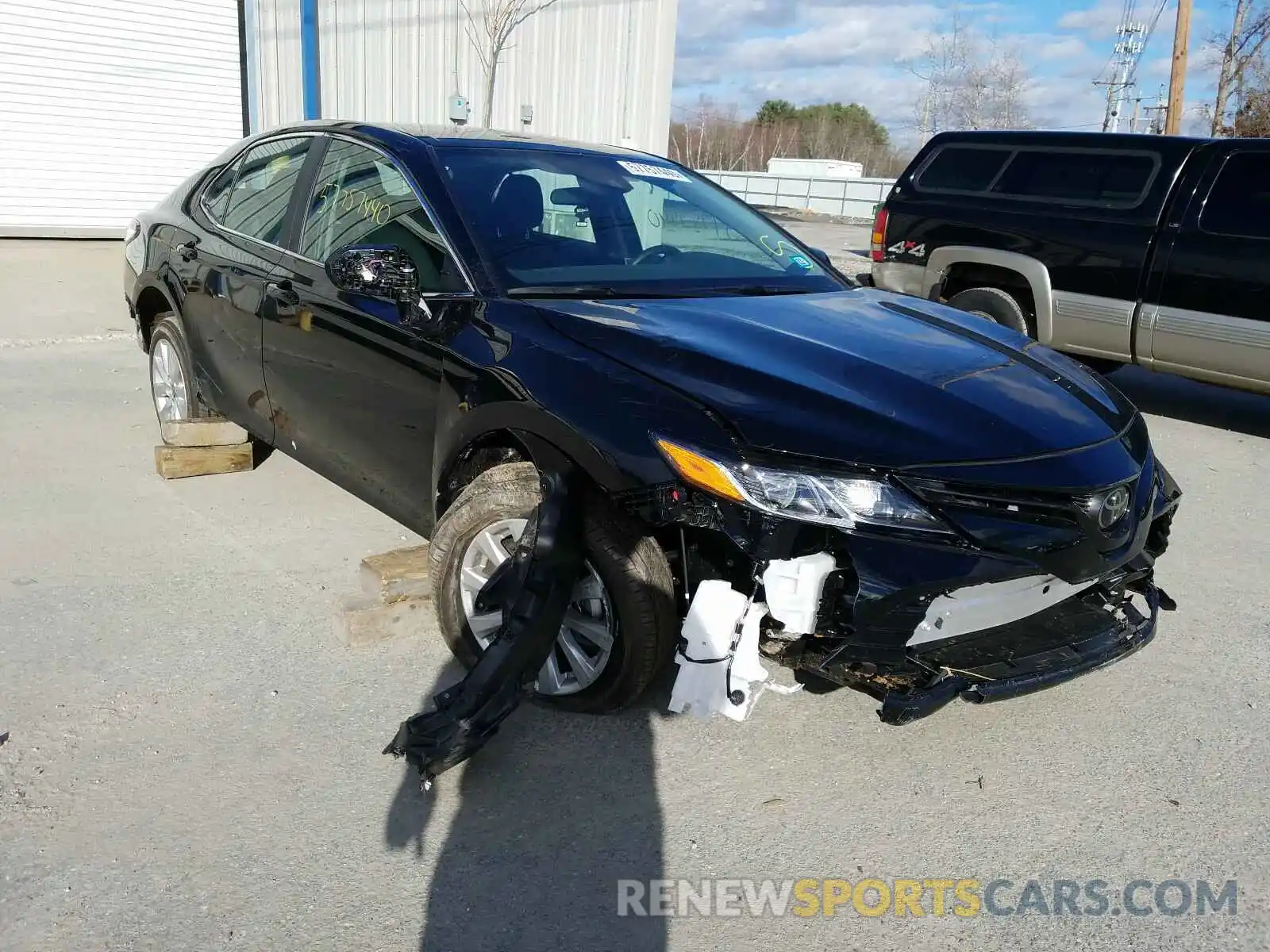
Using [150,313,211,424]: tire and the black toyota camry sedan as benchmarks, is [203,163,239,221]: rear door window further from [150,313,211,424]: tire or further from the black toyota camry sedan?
[150,313,211,424]: tire

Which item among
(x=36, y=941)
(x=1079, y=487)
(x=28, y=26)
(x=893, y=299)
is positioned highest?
(x=28, y=26)

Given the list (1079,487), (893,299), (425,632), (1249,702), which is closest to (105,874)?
(425,632)

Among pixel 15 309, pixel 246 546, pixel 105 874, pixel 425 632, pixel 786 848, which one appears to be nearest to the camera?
pixel 105 874

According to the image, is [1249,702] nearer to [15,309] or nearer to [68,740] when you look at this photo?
[68,740]

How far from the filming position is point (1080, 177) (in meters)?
7.68

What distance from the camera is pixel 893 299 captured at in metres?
4.02

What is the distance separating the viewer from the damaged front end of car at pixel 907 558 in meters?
2.56

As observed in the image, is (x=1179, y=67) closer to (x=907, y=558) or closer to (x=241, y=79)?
(x=241, y=79)

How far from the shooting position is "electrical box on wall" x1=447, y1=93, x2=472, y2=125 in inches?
473

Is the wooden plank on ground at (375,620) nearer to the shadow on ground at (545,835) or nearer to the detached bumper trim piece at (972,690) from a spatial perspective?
the shadow on ground at (545,835)

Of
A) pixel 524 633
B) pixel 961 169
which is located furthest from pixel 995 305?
pixel 524 633

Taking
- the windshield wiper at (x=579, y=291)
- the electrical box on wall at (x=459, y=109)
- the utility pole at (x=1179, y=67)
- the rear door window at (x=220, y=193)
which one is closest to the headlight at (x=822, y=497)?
the windshield wiper at (x=579, y=291)

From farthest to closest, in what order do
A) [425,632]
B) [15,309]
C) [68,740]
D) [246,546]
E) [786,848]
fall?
1. [15,309]
2. [246,546]
3. [425,632]
4. [68,740]
5. [786,848]

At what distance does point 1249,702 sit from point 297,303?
12.1 ft
